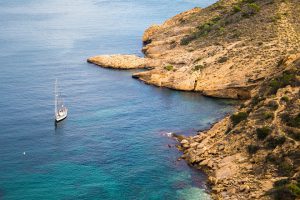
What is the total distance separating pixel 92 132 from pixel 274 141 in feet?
128

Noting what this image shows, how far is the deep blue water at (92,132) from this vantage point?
253 ft

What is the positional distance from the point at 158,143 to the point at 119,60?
6565 centimetres

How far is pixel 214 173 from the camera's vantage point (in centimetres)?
7869

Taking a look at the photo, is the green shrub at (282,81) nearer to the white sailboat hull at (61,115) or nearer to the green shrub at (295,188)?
the green shrub at (295,188)

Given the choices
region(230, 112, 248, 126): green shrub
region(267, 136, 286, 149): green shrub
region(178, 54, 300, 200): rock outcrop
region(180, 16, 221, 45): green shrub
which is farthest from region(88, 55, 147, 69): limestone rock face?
region(267, 136, 286, 149): green shrub

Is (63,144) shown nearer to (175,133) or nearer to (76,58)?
(175,133)

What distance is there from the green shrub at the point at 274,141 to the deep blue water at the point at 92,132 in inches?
491

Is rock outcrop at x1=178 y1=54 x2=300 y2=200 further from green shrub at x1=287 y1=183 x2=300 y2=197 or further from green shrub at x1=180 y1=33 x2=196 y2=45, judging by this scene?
green shrub at x1=180 y1=33 x2=196 y2=45

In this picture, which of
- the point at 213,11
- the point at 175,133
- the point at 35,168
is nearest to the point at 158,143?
the point at 175,133

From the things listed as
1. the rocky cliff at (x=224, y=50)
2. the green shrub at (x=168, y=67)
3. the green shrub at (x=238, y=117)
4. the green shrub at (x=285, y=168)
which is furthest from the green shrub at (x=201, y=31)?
the green shrub at (x=285, y=168)

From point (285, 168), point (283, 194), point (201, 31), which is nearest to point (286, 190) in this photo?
point (283, 194)

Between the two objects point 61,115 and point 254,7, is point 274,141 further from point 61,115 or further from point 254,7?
point 254,7

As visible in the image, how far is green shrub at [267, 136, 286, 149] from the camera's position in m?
→ 77.4

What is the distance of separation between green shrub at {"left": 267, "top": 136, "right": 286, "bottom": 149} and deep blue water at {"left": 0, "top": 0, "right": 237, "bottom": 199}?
12.5 meters
